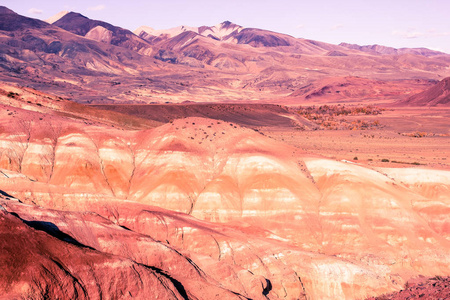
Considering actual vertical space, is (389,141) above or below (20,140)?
below

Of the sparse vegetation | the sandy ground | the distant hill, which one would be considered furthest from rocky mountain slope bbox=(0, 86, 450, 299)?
the distant hill

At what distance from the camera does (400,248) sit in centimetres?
3900

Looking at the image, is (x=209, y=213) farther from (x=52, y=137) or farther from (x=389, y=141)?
(x=389, y=141)

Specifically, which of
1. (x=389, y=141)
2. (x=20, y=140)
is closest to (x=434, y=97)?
(x=389, y=141)

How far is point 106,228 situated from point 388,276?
20.8m

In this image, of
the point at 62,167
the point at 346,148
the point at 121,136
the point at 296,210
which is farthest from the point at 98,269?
the point at 346,148

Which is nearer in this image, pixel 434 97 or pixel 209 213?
pixel 209 213

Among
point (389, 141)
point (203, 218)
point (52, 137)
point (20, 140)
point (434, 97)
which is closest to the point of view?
point (203, 218)

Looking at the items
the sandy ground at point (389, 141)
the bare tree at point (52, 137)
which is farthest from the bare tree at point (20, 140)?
the sandy ground at point (389, 141)

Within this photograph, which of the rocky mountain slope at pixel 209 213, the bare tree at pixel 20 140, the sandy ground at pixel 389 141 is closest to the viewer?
the rocky mountain slope at pixel 209 213

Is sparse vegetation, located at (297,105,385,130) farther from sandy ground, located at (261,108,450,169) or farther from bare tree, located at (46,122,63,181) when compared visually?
bare tree, located at (46,122,63,181)

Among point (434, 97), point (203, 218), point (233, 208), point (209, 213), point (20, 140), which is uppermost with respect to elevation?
point (434, 97)

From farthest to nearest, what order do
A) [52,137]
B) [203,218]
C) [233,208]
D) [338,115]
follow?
1. [338,115]
2. [52,137]
3. [233,208]
4. [203,218]

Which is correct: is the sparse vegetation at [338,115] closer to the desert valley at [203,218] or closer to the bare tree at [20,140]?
the desert valley at [203,218]
